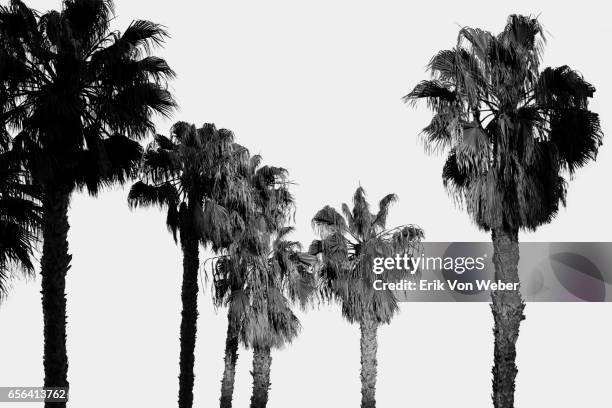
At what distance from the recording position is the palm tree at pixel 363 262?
1414 inches

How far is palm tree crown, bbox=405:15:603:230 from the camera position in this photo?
23.4 meters

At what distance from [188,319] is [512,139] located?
468 inches

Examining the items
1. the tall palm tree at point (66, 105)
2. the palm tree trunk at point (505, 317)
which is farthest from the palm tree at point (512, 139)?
the tall palm tree at point (66, 105)

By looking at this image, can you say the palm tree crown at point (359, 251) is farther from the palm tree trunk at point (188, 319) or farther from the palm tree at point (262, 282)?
the palm tree trunk at point (188, 319)

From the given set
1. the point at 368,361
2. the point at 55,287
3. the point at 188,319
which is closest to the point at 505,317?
the point at 55,287

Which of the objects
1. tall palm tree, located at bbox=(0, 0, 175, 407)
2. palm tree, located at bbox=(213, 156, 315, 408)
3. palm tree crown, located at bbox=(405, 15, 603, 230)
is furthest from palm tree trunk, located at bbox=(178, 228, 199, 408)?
palm tree crown, located at bbox=(405, 15, 603, 230)

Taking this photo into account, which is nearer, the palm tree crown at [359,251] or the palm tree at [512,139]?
the palm tree at [512,139]

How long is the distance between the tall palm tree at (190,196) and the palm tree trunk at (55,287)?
25.9ft

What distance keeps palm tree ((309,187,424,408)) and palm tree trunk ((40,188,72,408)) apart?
15847 mm

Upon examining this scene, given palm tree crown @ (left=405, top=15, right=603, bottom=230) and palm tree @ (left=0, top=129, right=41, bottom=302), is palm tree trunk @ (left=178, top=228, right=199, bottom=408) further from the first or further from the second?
palm tree crown @ (left=405, top=15, right=603, bottom=230)

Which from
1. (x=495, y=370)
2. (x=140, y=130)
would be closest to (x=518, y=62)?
(x=495, y=370)

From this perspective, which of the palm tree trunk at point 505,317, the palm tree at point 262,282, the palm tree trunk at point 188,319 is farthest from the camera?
Result: the palm tree at point 262,282

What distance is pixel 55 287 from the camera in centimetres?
2192

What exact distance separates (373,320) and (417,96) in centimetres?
1320
